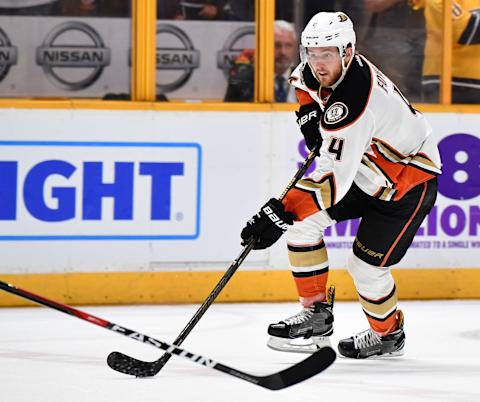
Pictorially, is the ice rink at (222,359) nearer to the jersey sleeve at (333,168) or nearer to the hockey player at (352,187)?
the hockey player at (352,187)

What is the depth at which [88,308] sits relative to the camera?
494 centimetres

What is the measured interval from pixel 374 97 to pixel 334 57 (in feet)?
0.56

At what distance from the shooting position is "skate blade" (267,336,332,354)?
156 inches

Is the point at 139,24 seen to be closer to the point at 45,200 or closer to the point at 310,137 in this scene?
the point at 45,200

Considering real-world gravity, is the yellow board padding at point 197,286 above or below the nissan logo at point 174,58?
below

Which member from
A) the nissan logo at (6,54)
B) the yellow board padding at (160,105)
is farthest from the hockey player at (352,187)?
the nissan logo at (6,54)

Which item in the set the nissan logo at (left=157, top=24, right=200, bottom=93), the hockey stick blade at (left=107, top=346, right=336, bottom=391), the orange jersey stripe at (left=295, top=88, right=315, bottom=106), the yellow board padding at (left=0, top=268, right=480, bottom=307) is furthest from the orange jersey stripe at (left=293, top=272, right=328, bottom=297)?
the nissan logo at (left=157, top=24, right=200, bottom=93)

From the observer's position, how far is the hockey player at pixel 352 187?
3.49 m

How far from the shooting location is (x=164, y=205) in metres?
5.06

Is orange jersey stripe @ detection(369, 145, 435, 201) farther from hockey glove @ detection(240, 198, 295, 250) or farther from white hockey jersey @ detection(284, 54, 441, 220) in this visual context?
hockey glove @ detection(240, 198, 295, 250)

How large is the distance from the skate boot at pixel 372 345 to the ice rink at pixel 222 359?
0.04m

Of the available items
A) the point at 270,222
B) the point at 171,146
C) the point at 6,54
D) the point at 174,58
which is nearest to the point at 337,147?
the point at 270,222

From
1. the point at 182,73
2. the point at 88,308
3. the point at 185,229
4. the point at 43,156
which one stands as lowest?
the point at 88,308

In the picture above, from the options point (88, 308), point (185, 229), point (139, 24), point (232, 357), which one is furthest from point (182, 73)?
point (232, 357)
